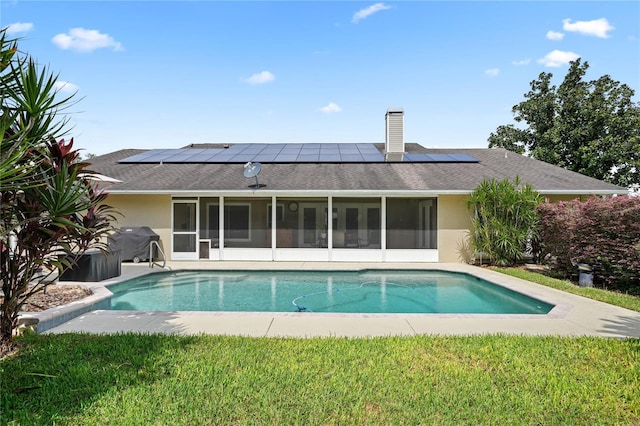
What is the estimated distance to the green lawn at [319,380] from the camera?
3.10 m

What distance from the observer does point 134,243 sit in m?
13.5

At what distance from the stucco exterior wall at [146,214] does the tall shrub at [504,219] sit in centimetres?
1154

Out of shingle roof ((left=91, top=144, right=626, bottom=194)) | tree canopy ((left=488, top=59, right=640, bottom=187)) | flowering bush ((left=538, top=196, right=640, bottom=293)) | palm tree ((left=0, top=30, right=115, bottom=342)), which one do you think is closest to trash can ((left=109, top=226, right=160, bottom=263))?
shingle roof ((left=91, top=144, right=626, bottom=194))

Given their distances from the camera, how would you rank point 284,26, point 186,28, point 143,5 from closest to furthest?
1. point 143,5
2. point 186,28
3. point 284,26

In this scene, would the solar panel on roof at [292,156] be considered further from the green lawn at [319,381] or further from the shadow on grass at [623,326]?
the green lawn at [319,381]

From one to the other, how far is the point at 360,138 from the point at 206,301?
22426 millimetres

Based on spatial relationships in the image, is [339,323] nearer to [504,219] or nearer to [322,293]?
[322,293]

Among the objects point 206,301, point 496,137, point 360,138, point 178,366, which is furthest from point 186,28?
point 496,137

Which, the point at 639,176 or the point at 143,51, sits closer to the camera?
the point at 143,51

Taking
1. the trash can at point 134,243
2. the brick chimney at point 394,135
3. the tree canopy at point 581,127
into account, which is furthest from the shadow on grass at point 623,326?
the tree canopy at point 581,127

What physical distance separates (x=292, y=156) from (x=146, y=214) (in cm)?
727

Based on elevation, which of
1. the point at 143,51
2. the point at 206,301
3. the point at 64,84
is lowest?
the point at 206,301

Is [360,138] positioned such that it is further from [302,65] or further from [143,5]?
[143,5]

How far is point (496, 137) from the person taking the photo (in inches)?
1169
